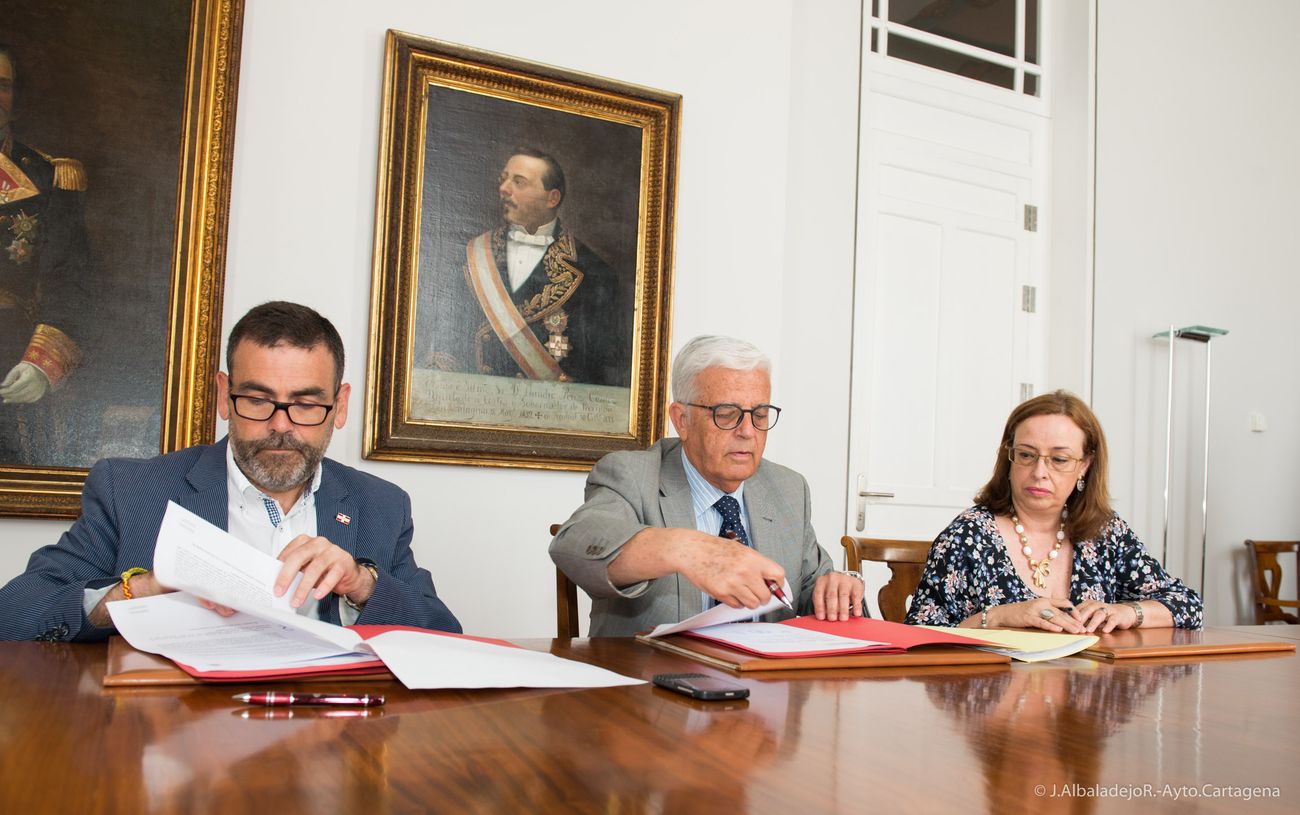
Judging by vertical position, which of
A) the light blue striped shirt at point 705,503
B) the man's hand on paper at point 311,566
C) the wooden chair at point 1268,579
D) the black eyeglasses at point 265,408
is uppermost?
the black eyeglasses at point 265,408

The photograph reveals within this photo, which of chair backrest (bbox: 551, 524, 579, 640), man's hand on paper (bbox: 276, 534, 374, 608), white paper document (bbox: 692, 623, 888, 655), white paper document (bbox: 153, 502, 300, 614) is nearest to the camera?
white paper document (bbox: 153, 502, 300, 614)

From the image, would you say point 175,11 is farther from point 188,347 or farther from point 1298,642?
point 1298,642

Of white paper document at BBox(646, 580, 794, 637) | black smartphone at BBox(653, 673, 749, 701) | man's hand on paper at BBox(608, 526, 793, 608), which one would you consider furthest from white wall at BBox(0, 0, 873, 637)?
black smartphone at BBox(653, 673, 749, 701)

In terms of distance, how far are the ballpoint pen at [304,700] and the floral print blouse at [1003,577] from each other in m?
1.56

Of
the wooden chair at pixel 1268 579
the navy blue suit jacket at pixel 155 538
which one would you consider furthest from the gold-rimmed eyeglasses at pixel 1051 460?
the wooden chair at pixel 1268 579

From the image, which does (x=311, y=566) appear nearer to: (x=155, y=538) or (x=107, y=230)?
(x=155, y=538)

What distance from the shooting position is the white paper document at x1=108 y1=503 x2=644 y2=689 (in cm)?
116

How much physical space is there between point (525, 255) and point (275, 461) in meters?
1.98

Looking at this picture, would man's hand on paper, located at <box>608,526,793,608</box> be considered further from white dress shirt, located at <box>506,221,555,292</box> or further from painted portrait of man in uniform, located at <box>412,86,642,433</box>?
white dress shirt, located at <box>506,221,555,292</box>

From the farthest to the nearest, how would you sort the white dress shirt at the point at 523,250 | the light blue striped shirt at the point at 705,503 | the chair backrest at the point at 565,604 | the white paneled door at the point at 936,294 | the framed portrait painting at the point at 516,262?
the white paneled door at the point at 936,294
the white dress shirt at the point at 523,250
the framed portrait painting at the point at 516,262
the light blue striped shirt at the point at 705,503
the chair backrest at the point at 565,604

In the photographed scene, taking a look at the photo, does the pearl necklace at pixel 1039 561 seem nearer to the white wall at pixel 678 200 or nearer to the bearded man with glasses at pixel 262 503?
the bearded man with glasses at pixel 262 503

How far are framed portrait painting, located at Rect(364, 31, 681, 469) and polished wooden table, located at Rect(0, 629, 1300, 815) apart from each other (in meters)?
2.31

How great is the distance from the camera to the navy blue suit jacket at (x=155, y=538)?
1.55 m

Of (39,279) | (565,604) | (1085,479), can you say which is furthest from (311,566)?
(39,279)
